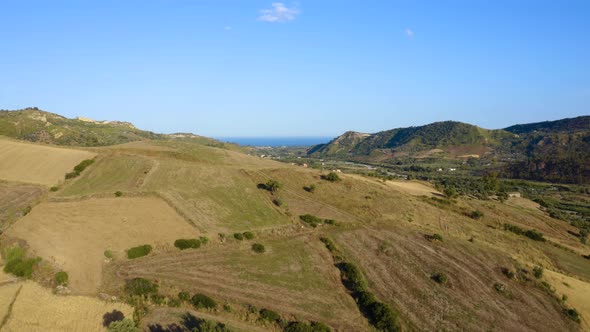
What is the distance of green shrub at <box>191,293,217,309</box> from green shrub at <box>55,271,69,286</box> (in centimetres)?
1408

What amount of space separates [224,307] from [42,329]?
1564 centimetres

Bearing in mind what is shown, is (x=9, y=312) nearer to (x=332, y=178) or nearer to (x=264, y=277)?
(x=264, y=277)

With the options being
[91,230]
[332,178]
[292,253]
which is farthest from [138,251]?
[332,178]

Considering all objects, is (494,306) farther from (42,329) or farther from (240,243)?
(42,329)

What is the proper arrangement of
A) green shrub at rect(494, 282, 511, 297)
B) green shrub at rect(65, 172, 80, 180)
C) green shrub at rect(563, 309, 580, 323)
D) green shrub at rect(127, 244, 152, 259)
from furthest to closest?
green shrub at rect(65, 172, 80, 180) < green shrub at rect(127, 244, 152, 259) < green shrub at rect(494, 282, 511, 297) < green shrub at rect(563, 309, 580, 323)

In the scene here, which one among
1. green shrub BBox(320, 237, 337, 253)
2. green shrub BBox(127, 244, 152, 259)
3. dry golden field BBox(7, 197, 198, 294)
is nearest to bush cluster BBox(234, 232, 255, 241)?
dry golden field BBox(7, 197, 198, 294)

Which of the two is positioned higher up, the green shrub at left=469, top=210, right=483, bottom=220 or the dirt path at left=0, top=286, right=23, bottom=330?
the green shrub at left=469, top=210, right=483, bottom=220

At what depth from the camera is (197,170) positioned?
81.1 m

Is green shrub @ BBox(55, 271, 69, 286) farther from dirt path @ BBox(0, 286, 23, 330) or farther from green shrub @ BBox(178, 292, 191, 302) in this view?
green shrub @ BBox(178, 292, 191, 302)

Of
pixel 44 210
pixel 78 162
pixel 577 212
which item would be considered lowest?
pixel 577 212

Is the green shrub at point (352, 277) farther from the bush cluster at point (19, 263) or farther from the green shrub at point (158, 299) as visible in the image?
the bush cluster at point (19, 263)

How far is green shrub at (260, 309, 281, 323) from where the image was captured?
36688mm

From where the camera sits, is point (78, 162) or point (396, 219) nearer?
point (396, 219)

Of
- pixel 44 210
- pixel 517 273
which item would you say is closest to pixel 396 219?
pixel 517 273
